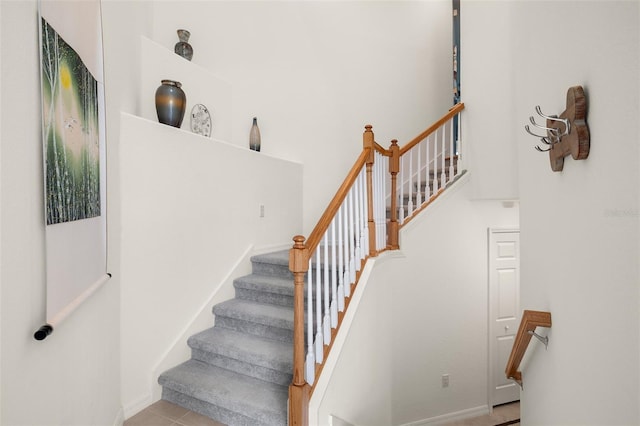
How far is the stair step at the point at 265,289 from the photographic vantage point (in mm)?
2740

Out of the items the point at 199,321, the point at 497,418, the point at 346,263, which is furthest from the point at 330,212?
the point at 497,418

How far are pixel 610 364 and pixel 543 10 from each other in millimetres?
1479

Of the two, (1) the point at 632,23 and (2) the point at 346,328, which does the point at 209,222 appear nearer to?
(2) the point at 346,328

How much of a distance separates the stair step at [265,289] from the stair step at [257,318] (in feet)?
0.18

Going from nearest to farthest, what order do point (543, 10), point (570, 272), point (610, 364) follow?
point (610, 364) < point (570, 272) < point (543, 10)

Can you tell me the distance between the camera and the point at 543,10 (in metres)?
1.51

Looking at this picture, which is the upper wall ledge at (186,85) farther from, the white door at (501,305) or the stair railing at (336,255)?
the white door at (501,305)

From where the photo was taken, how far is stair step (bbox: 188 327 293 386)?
7.16 feet

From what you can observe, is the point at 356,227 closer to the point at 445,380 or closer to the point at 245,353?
the point at 245,353

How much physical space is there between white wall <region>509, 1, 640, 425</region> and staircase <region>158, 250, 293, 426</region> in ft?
4.73

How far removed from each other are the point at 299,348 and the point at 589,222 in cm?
140

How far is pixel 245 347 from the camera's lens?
237 centimetres

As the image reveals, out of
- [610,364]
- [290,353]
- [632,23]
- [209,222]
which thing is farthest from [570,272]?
[209,222]

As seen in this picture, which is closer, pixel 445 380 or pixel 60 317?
pixel 60 317
